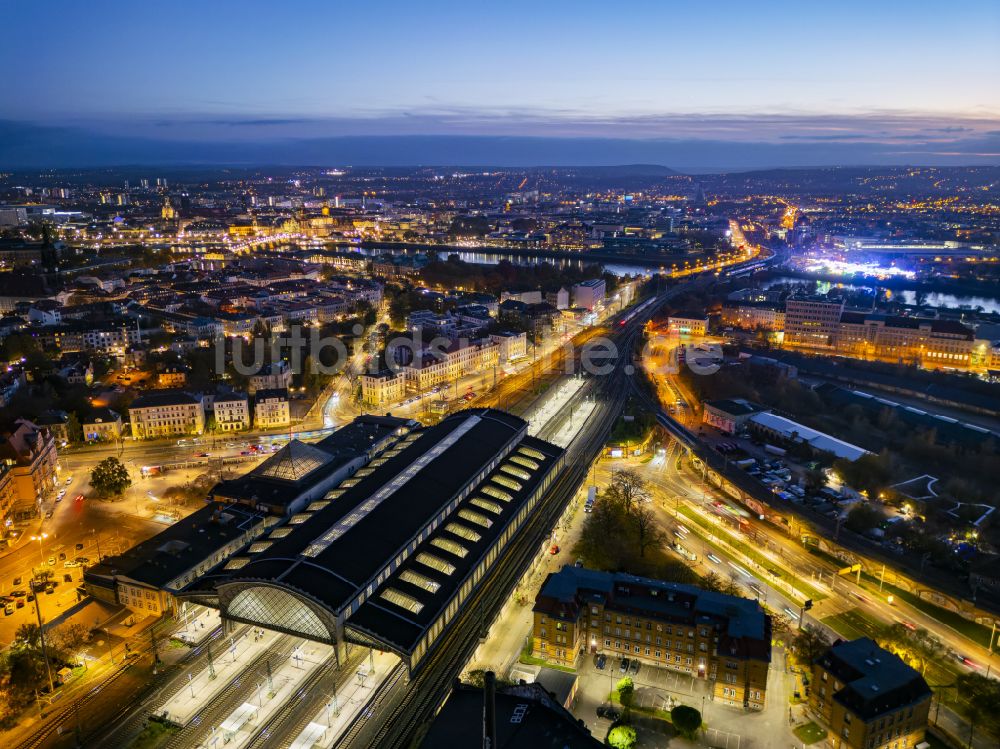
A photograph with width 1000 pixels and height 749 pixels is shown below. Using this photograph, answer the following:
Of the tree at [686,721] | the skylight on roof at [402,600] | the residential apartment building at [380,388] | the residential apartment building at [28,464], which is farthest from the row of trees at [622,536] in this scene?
the residential apartment building at [28,464]

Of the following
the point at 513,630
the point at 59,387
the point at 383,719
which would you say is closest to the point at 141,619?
the point at 383,719

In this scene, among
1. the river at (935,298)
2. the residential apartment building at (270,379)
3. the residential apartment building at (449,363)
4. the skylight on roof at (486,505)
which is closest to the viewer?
the skylight on roof at (486,505)

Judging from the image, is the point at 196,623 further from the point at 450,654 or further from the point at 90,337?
the point at 90,337

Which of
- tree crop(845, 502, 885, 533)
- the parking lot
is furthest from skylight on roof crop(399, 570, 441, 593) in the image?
tree crop(845, 502, 885, 533)

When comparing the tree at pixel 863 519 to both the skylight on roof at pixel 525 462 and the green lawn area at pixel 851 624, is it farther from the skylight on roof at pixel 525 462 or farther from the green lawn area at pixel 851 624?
the skylight on roof at pixel 525 462

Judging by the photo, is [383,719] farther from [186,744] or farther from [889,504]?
[889,504]

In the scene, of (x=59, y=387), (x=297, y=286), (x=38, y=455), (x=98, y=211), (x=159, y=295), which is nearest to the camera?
(x=38, y=455)

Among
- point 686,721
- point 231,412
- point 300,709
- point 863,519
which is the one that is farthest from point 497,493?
point 231,412

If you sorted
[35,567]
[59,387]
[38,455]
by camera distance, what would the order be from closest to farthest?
[35,567] < [38,455] < [59,387]
